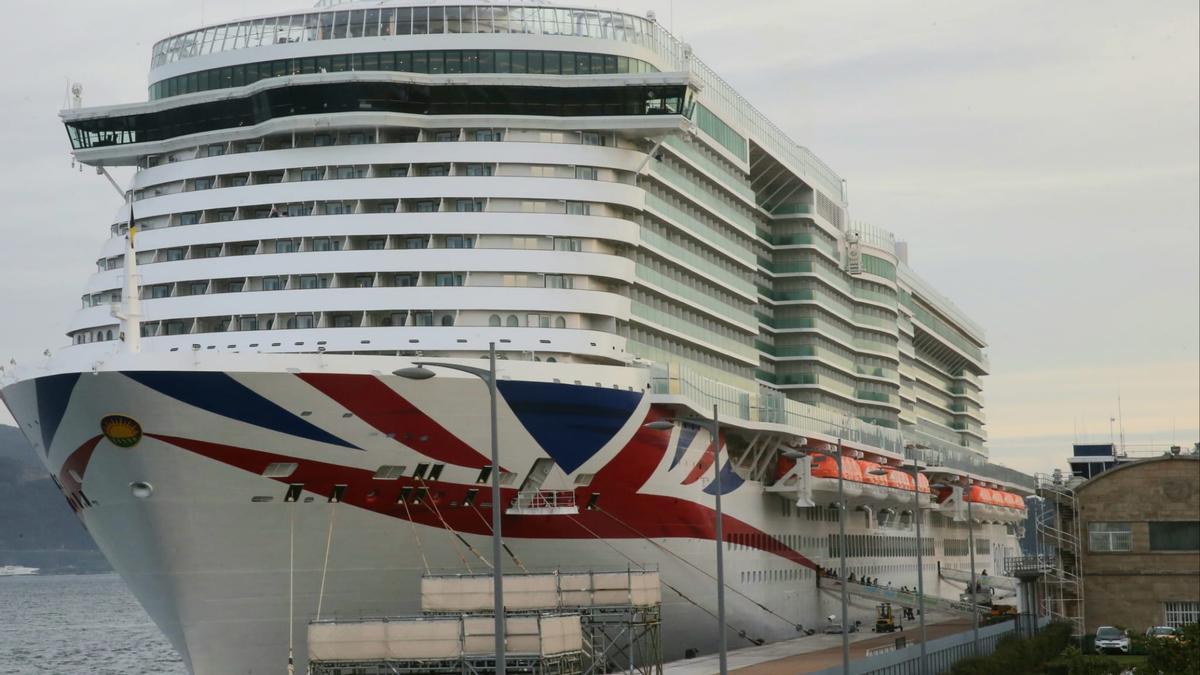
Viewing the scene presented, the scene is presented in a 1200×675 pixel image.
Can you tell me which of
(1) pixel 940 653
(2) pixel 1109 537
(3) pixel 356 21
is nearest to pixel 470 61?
(3) pixel 356 21

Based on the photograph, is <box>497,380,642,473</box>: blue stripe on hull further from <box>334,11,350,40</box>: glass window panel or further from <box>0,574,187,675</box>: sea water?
<box>0,574,187,675</box>: sea water

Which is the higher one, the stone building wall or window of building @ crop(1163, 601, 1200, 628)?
the stone building wall

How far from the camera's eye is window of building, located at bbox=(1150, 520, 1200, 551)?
6222 centimetres

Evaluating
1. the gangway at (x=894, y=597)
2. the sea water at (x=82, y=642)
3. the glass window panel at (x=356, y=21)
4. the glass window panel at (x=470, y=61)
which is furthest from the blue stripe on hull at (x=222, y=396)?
the sea water at (x=82, y=642)

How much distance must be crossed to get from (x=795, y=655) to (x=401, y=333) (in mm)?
16305

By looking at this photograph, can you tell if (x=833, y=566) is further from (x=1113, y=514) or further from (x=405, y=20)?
(x=405, y=20)

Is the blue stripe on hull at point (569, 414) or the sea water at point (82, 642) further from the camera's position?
the sea water at point (82, 642)

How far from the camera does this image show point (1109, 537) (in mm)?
63500

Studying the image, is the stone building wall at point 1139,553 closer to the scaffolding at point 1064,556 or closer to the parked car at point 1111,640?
the scaffolding at point 1064,556

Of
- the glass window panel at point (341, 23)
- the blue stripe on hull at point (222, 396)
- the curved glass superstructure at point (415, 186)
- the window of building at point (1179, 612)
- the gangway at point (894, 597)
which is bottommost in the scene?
the window of building at point (1179, 612)

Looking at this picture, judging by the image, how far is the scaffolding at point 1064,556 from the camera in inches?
2530

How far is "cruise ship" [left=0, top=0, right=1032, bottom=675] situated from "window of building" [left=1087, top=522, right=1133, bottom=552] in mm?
10992

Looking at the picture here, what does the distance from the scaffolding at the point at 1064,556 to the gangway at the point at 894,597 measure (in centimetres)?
304

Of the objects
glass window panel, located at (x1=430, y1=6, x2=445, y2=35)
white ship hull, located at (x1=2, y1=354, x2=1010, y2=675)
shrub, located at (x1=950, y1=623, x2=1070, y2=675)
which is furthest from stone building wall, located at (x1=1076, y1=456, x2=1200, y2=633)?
glass window panel, located at (x1=430, y1=6, x2=445, y2=35)
